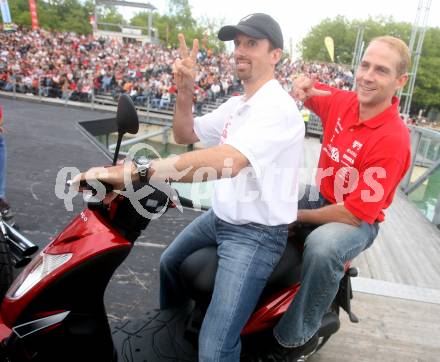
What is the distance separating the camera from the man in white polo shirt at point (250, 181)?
5.18 feet

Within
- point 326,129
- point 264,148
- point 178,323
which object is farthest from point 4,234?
point 326,129

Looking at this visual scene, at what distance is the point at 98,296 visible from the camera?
1813 millimetres

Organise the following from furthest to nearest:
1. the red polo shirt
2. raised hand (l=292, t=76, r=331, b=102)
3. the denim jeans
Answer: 1. raised hand (l=292, t=76, r=331, b=102)
2. the red polo shirt
3. the denim jeans

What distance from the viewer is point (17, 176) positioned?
559 centimetres

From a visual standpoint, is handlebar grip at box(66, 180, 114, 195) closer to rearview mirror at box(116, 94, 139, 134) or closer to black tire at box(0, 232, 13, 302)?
rearview mirror at box(116, 94, 139, 134)

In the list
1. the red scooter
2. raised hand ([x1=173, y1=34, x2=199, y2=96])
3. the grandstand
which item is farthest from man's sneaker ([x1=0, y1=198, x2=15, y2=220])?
the grandstand

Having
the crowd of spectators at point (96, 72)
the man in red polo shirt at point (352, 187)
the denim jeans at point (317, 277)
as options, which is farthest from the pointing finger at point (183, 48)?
the crowd of spectators at point (96, 72)

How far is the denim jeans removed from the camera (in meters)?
1.86

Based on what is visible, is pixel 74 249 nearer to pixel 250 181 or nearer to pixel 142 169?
pixel 142 169

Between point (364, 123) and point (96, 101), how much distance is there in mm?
17795

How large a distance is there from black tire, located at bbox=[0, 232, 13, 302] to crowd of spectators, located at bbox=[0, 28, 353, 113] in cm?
1574

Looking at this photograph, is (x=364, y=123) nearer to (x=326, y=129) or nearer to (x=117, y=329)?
(x=326, y=129)

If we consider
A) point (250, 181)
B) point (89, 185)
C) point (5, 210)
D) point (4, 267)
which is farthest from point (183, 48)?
point (5, 210)

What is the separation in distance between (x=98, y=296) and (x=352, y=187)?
52.1 inches
